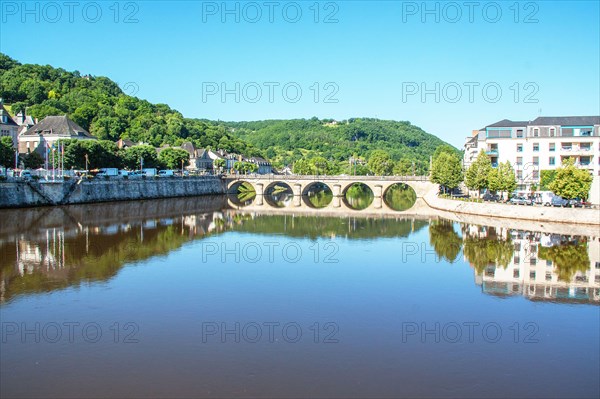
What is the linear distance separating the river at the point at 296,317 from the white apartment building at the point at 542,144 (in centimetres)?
2614

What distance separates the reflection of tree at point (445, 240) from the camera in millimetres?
35094

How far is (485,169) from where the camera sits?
199 feet

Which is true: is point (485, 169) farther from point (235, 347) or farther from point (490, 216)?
point (235, 347)

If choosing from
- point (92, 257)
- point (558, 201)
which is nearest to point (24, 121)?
point (92, 257)

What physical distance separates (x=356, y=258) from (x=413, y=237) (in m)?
11.8

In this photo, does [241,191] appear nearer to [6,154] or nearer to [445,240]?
[6,154]

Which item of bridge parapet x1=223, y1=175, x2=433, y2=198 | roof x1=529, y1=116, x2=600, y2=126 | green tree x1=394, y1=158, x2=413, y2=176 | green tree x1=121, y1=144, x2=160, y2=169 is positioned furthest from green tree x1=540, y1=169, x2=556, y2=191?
green tree x1=121, y1=144, x2=160, y2=169

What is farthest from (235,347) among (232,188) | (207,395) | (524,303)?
(232,188)

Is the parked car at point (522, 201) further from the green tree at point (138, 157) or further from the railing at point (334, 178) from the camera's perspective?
the green tree at point (138, 157)

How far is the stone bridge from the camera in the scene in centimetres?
7131

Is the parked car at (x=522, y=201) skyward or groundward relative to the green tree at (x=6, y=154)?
groundward

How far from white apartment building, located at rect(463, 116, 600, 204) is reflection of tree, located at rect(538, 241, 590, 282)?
2724 centimetres

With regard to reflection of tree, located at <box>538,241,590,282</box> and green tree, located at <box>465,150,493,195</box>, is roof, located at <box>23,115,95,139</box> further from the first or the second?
reflection of tree, located at <box>538,241,590,282</box>

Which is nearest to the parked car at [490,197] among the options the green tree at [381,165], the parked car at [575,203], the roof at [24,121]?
the parked car at [575,203]
